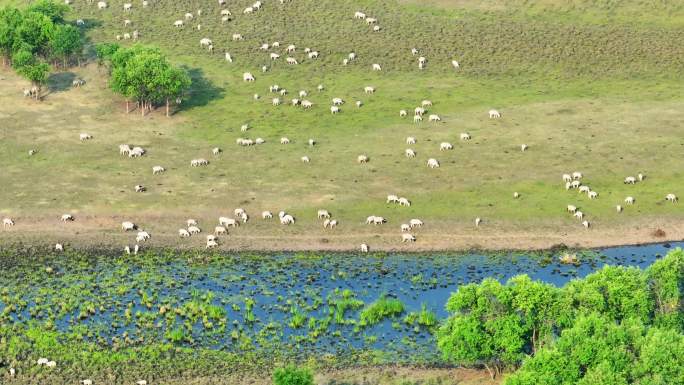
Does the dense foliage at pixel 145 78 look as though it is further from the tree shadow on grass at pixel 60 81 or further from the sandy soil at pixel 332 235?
the sandy soil at pixel 332 235

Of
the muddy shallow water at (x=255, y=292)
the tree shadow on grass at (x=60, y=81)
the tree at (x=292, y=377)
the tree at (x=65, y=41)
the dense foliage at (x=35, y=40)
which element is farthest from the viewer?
the tree at (x=65, y=41)

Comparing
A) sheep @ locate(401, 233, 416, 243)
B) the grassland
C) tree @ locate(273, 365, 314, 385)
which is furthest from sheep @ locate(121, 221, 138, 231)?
tree @ locate(273, 365, 314, 385)

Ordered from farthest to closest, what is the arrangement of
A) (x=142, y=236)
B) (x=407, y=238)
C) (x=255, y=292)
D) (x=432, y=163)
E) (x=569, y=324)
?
(x=432, y=163) < (x=407, y=238) < (x=142, y=236) < (x=255, y=292) < (x=569, y=324)

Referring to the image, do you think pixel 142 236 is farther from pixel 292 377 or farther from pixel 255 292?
pixel 292 377

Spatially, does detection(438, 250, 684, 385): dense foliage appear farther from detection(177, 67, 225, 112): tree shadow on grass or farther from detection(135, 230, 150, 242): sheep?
detection(177, 67, 225, 112): tree shadow on grass

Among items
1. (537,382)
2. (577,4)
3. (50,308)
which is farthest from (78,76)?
(537,382)

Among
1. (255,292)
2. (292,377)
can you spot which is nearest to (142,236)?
(255,292)

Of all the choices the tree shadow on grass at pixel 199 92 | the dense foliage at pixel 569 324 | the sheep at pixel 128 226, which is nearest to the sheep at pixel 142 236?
the sheep at pixel 128 226

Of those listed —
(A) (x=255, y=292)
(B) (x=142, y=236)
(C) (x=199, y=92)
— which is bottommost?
(A) (x=255, y=292)

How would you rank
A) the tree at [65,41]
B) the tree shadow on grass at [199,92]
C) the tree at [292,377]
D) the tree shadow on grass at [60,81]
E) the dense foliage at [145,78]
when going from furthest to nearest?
1. the tree at [65,41]
2. the tree shadow on grass at [60,81]
3. the tree shadow on grass at [199,92]
4. the dense foliage at [145,78]
5. the tree at [292,377]
